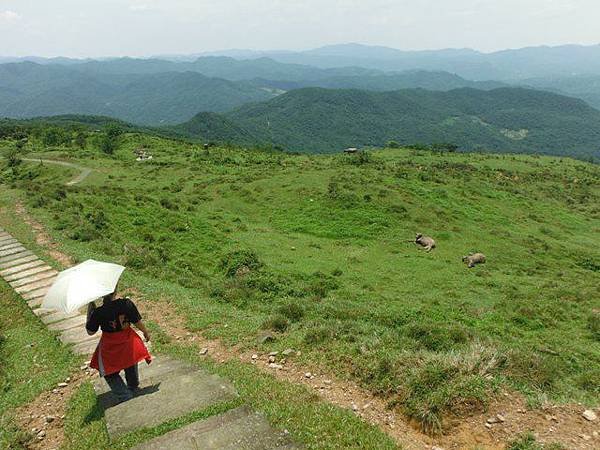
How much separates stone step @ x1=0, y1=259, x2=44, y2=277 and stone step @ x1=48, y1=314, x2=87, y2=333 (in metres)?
5.34

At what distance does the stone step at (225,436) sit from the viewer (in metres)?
6.92

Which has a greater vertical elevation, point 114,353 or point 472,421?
point 114,353

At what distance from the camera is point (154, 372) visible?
9.66 m

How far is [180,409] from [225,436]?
1357 mm

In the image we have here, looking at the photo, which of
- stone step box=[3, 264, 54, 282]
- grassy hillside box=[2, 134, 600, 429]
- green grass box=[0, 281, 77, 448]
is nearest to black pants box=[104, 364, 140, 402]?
green grass box=[0, 281, 77, 448]

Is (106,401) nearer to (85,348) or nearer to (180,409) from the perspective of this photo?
(180,409)

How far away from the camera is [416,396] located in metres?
8.17

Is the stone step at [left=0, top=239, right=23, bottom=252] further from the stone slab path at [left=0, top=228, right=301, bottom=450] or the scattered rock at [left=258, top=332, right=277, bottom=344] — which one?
the scattered rock at [left=258, top=332, right=277, bottom=344]

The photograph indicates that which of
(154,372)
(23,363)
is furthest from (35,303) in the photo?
(154,372)

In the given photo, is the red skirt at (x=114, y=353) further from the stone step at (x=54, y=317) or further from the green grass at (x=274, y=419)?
the stone step at (x=54, y=317)

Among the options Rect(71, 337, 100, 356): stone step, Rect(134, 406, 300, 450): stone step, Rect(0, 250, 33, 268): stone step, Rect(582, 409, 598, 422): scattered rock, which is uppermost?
Rect(134, 406, 300, 450): stone step

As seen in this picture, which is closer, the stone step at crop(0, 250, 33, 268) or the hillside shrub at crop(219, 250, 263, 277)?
the stone step at crop(0, 250, 33, 268)

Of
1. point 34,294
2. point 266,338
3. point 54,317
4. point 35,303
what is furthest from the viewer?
point 34,294

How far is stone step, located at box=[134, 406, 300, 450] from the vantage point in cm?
692
